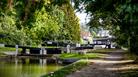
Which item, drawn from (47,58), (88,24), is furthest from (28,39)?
(88,24)

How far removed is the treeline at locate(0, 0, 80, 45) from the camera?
28.7 feet

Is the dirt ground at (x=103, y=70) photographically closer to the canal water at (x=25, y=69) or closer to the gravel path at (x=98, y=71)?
the gravel path at (x=98, y=71)

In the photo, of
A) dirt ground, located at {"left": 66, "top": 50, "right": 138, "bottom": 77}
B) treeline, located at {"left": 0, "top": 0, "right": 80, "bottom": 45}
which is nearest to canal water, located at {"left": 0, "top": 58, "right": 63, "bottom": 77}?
treeline, located at {"left": 0, "top": 0, "right": 80, "bottom": 45}

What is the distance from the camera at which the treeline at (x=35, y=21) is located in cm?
873

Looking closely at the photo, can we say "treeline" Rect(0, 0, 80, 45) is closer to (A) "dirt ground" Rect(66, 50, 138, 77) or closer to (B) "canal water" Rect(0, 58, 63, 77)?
(A) "dirt ground" Rect(66, 50, 138, 77)

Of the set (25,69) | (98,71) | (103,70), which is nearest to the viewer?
(98,71)

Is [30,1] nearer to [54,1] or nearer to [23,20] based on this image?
[23,20]

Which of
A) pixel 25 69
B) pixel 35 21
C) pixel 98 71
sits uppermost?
pixel 35 21

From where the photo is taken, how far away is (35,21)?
10.6 m

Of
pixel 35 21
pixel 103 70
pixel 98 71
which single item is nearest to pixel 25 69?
pixel 103 70

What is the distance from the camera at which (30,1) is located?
8555 millimetres

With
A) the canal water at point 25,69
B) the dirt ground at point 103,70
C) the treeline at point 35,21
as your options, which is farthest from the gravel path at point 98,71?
the canal water at point 25,69

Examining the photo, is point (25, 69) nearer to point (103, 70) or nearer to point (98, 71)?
point (103, 70)

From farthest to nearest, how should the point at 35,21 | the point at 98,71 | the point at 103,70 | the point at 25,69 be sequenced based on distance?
the point at 25,69 → the point at 103,70 → the point at 98,71 → the point at 35,21
